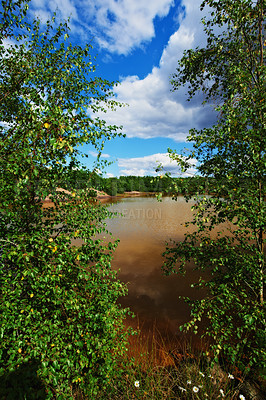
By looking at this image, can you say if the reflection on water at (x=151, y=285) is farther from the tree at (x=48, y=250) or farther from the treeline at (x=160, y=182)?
the treeline at (x=160, y=182)

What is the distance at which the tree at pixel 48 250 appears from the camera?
2764 mm

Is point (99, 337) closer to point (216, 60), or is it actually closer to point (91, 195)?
point (91, 195)

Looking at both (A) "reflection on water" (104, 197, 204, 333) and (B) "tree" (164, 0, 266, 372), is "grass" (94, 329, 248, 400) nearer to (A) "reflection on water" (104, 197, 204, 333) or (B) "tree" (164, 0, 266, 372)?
(B) "tree" (164, 0, 266, 372)

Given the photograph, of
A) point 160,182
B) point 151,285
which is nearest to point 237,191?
point 160,182

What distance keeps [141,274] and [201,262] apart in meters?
6.42

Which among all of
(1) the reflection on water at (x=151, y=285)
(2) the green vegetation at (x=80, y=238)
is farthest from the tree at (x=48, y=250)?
(1) the reflection on water at (x=151, y=285)

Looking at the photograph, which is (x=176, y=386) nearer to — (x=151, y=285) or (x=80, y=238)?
(x=80, y=238)

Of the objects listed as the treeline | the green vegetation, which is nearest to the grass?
the green vegetation

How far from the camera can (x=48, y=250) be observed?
2969 millimetres

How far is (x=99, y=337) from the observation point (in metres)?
3.37

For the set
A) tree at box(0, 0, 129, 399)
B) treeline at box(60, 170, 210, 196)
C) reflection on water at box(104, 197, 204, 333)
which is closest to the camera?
tree at box(0, 0, 129, 399)

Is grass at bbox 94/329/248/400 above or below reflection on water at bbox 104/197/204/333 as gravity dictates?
above

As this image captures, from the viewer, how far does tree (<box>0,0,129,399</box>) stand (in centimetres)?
276

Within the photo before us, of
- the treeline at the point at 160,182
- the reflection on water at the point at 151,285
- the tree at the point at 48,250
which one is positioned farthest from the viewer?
the reflection on water at the point at 151,285
